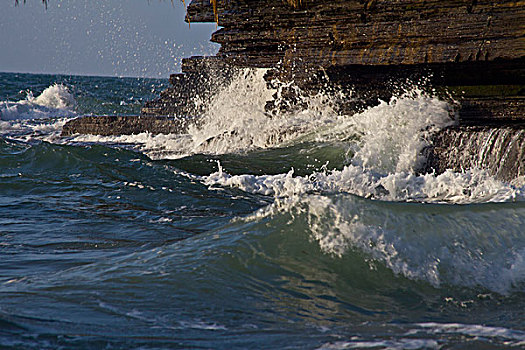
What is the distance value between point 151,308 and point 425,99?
5.81 m

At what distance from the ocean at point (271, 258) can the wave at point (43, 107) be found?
548 inches

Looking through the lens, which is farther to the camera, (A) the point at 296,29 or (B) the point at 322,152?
(A) the point at 296,29

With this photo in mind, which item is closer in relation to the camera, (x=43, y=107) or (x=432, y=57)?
(x=432, y=57)

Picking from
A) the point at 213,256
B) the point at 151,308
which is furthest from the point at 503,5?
the point at 151,308

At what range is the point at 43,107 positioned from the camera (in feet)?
74.6

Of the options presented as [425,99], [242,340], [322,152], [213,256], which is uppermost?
[425,99]

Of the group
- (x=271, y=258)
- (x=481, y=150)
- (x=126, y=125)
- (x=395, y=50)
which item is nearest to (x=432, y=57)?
(x=395, y=50)

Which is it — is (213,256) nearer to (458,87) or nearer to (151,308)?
(151,308)

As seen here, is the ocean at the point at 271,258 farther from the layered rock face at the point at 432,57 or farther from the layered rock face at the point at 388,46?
the layered rock face at the point at 388,46

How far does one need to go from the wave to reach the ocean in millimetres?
13924

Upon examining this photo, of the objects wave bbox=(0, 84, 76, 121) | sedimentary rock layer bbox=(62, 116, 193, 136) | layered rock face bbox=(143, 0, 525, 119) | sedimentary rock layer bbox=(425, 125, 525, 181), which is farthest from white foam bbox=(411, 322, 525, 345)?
wave bbox=(0, 84, 76, 121)

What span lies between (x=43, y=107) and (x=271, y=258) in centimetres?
2151

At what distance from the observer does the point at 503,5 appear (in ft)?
21.3

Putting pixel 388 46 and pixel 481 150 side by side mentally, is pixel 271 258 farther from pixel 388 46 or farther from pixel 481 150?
pixel 388 46
